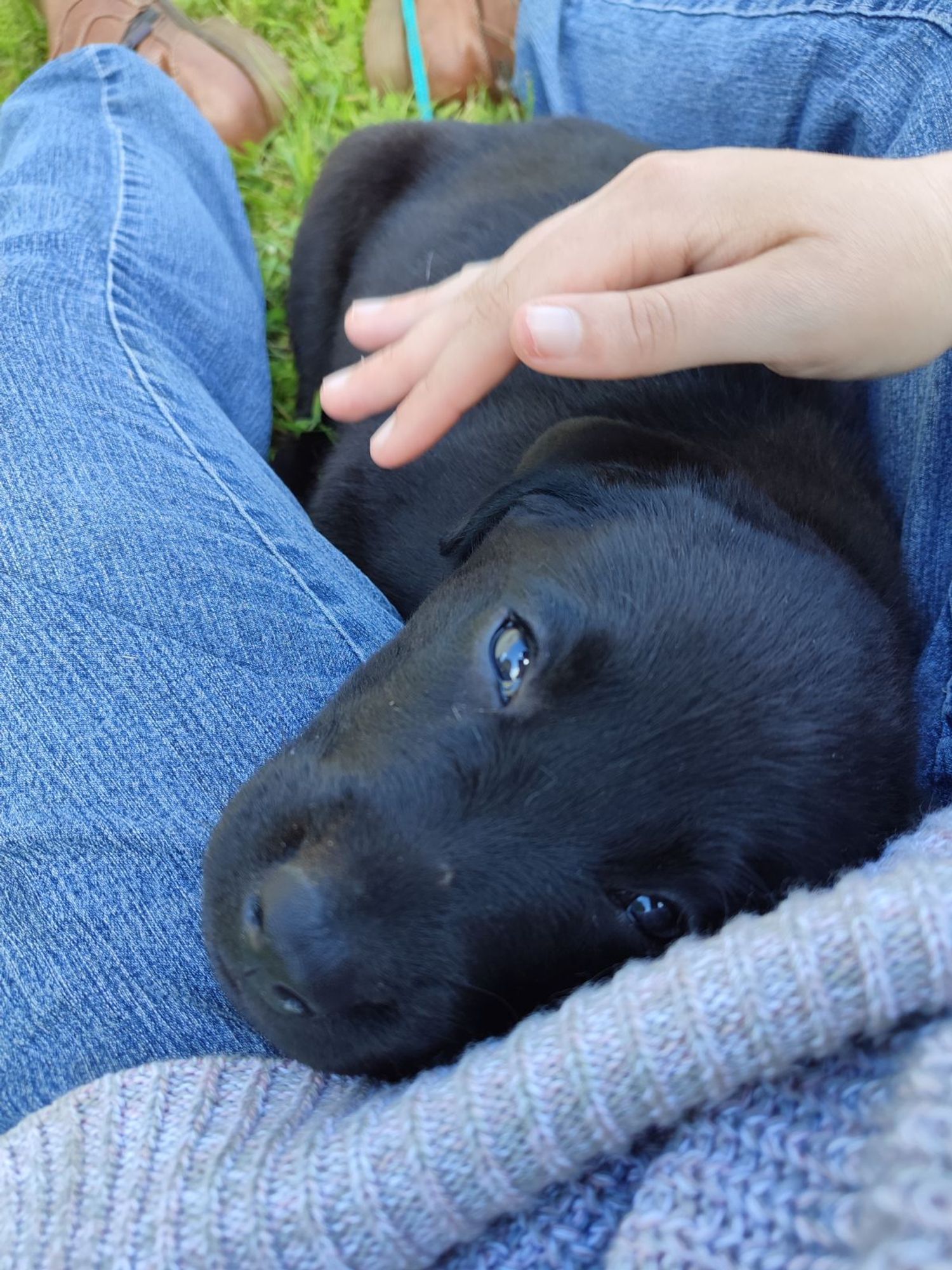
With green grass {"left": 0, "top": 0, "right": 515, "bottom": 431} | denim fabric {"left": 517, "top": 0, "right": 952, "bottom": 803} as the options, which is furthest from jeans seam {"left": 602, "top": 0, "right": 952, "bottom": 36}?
green grass {"left": 0, "top": 0, "right": 515, "bottom": 431}

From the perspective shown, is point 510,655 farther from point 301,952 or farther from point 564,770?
point 301,952

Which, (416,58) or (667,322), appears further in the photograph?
(416,58)

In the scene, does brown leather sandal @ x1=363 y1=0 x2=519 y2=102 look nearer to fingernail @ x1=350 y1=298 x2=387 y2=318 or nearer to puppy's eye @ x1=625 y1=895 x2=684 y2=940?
fingernail @ x1=350 y1=298 x2=387 y2=318

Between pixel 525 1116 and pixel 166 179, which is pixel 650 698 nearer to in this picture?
pixel 525 1116

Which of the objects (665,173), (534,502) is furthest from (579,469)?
(665,173)

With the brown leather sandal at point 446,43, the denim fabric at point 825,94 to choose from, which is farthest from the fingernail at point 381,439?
the brown leather sandal at point 446,43
